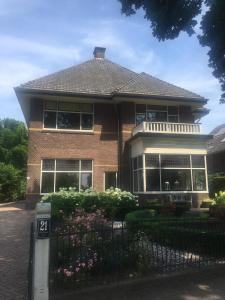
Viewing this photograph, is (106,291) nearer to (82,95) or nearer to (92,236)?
(92,236)

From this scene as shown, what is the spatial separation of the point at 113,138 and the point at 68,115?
340cm

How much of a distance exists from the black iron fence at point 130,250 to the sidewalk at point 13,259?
0.85 m

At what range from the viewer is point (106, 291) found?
259 inches

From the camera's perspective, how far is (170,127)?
21641mm

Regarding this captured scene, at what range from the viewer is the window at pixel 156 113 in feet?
76.5

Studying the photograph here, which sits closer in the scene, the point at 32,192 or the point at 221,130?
the point at 32,192

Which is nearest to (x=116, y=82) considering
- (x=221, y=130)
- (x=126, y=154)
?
(x=126, y=154)

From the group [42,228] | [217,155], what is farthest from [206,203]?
[217,155]

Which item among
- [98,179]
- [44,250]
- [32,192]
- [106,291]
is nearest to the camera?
[44,250]

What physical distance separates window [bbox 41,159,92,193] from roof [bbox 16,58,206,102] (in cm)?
459

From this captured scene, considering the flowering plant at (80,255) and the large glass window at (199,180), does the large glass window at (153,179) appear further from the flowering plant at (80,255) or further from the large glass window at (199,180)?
the flowering plant at (80,255)

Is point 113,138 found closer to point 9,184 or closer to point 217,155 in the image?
point 9,184

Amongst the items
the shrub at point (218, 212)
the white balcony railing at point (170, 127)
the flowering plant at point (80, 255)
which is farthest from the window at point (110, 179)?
the flowering plant at point (80, 255)

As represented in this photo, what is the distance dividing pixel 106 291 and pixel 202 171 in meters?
16.1
